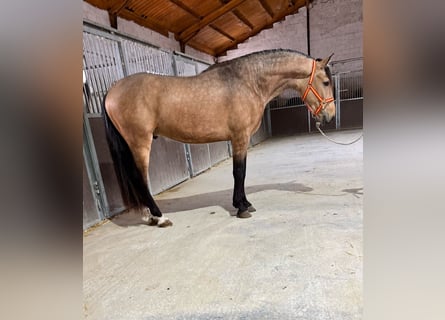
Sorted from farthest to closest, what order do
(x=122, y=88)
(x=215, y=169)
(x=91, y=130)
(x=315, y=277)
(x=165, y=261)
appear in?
1. (x=215, y=169)
2. (x=91, y=130)
3. (x=122, y=88)
4. (x=165, y=261)
5. (x=315, y=277)

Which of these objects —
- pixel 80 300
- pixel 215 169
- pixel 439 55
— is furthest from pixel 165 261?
pixel 215 169

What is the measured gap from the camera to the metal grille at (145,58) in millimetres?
2738

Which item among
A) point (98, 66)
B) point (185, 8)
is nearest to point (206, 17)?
point (185, 8)

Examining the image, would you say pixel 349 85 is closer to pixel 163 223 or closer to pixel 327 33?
pixel 327 33

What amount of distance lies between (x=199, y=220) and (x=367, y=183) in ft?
5.79

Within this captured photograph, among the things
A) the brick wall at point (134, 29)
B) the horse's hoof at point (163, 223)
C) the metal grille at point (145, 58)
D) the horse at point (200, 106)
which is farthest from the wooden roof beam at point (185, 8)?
the horse's hoof at point (163, 223)

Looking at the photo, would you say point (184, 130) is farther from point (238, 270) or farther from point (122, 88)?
point (238, 270)

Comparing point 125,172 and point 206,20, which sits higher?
point 206,20

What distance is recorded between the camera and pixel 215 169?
413 cm

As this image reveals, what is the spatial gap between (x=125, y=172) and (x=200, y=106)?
2.34 feet

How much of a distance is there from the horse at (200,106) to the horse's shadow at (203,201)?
0.79 feet

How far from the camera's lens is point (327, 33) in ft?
28.5

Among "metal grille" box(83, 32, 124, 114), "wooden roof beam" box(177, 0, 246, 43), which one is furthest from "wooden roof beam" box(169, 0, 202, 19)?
→ "metal grille" box(83, 32, 124, 114)

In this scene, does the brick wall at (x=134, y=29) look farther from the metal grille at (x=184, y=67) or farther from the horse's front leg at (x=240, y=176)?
the horse's front leg at (x=240, y=176)
